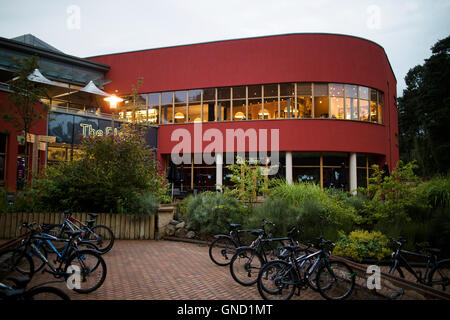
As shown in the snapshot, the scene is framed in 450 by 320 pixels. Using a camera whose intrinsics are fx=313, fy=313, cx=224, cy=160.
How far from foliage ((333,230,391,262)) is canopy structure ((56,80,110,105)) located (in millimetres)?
17161

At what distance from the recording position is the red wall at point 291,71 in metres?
19.6

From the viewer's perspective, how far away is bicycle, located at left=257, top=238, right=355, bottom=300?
190 inches

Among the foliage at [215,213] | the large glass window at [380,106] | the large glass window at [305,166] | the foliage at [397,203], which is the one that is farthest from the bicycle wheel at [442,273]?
the large glass window at [380,106]

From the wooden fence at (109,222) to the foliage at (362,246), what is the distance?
5417mm

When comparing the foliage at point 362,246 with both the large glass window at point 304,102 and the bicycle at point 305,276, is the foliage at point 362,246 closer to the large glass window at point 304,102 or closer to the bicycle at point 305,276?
the bicycle at point 305,276

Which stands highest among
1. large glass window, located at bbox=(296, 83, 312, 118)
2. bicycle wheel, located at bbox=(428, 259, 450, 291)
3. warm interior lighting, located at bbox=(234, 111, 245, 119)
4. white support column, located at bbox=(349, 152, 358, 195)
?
large glass window, located at bbox=(296, 83, 312, 118)

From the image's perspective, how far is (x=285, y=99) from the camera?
794 inches

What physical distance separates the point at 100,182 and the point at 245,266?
5.83 m

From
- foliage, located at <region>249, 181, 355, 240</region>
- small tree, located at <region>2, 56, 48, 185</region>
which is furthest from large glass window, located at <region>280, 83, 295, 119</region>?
small tree, located at <region>2, 56, 48, 185</region>

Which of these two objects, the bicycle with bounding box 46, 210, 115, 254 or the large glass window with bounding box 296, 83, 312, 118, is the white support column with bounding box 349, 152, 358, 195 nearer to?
the large glass window with bounding box 296, 83, 312, 118

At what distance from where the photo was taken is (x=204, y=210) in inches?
382
